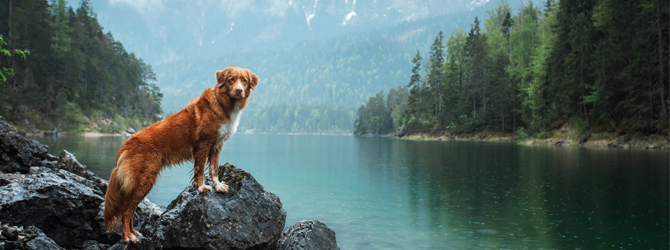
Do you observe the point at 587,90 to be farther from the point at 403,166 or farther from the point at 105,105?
the point at 105,105

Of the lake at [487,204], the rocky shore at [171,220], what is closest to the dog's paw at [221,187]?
the rocky shore at [171,220]

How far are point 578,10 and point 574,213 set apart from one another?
42.2m

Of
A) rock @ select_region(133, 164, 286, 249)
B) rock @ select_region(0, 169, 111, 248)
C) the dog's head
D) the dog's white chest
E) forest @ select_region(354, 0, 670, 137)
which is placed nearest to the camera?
the dog's head

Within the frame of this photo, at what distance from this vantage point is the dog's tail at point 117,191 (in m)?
4.09

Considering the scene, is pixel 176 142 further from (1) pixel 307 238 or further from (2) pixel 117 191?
(1) pixel 307 238

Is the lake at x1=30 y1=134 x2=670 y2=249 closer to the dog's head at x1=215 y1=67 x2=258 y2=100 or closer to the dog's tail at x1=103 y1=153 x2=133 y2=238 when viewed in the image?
the dog's tail at x1=103 y1=153 x2=133 y2=238

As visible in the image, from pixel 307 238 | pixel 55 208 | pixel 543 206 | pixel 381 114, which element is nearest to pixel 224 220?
pixel 307 238

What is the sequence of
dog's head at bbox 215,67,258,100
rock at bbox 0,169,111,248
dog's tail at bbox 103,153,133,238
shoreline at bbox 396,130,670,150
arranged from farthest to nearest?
shoreline at bbox 396,130,670,150, rock at bbox 0,169,111,248, dog's head at bbox 215,67,258,100, dog's tail at bbox 103,153,133,238

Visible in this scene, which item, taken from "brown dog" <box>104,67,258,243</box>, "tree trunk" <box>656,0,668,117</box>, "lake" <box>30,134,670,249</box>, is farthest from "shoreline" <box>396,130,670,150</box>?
"brown dog" <box>104,67,258,243</box>

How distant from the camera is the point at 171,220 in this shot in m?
5.38

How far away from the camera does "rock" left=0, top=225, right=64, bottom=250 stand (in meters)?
4.72

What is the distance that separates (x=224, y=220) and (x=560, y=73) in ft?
165

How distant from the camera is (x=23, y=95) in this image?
55656 mm

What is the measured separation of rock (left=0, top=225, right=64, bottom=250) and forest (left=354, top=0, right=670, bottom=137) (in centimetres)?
4131
